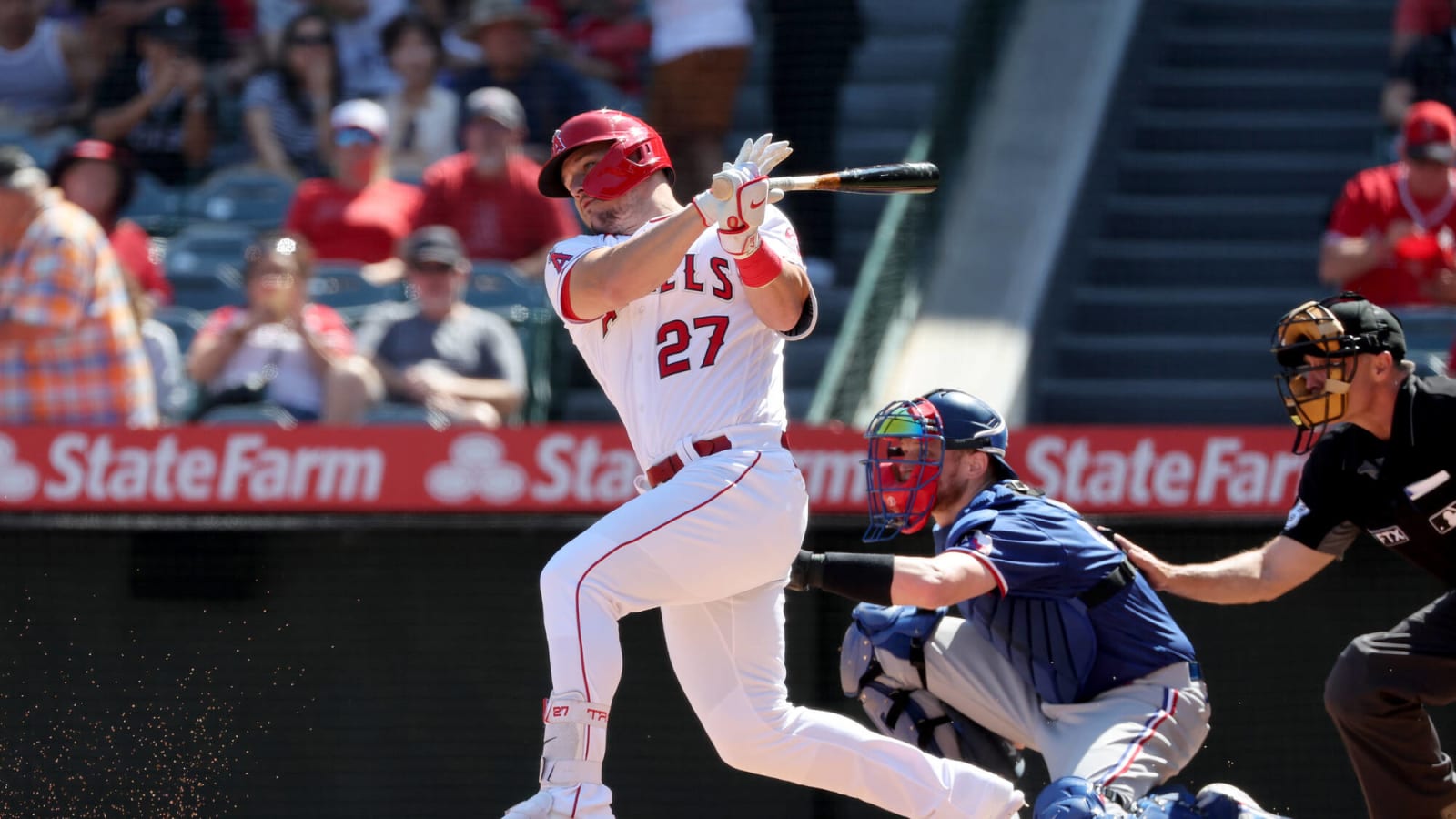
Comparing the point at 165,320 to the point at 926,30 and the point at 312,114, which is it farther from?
the point at 926,30

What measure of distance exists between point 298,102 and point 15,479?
11.9 ft

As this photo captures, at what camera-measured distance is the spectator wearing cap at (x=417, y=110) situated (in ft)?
26.9

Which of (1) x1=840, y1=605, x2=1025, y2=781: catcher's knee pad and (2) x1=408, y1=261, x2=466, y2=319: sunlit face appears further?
(2) x1=408, y1=261, x2=466, y2=319: sunlit face

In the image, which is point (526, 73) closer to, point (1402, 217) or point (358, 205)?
point (358, 205)

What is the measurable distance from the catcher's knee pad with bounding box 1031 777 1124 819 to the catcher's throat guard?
920mm

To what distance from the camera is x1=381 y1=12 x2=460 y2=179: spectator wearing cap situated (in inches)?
323

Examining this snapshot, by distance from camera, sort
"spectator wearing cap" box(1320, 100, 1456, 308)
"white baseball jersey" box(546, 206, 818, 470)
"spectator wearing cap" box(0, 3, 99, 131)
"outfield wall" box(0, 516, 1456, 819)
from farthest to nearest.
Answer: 1. "spectator wearing cap" box(0, 3, 99, 131)
2. "spectator wearing cap" box(1320, 100, 1456, 308)
3. "outfield wall" box(0, 516, 1456, 819)
4. "white baseball jersey" box(546, 206, 818, 470)

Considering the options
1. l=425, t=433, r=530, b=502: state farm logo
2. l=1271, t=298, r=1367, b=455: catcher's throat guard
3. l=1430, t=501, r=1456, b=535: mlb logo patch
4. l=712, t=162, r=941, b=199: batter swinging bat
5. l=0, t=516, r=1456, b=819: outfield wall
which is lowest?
l=0, t=516, r=1456, b=819: outfield wall

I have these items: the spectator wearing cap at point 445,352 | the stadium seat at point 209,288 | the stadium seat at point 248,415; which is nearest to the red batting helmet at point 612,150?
the spectator wearing cap at point 445,352

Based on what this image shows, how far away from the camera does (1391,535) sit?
13.8 ft

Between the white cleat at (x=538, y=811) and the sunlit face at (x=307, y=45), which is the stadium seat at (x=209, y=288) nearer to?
the sunlit face at (x=307, y=45)

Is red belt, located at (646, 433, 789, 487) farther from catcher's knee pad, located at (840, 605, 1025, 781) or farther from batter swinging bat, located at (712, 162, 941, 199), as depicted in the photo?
catcher's knee pad, located at (840, 605, 1025, 781)

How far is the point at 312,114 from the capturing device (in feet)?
27.5

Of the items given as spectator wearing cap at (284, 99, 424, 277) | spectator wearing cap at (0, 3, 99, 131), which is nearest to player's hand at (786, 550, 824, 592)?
spectator wearing cap at (284, 99, 424, 277)
